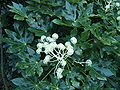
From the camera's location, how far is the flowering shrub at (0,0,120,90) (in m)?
1.40

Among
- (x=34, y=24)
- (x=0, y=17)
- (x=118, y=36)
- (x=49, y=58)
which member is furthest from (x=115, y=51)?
(x=0, y=17)

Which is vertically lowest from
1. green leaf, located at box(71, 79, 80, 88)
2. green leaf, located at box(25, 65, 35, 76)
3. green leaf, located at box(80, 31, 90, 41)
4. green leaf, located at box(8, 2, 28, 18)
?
green leaf, located at box(71, 79, 80, 88)

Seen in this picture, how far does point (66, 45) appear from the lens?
1.37m

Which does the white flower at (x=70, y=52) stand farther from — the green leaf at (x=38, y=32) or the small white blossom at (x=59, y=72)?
the green leaf at (x=38, y=32)

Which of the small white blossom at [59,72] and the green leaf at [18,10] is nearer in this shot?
the small white blossom at [59,72]

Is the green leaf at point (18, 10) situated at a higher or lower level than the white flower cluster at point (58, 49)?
higher

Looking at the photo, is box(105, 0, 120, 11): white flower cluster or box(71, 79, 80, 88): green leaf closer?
box(71, 79, 80, 88): green leaf

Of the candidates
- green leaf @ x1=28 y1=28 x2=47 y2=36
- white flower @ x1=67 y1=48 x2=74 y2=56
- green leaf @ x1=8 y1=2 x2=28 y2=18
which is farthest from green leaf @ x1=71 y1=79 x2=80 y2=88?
green leaf @ x1=8 y1=2 x2=28 y2=18

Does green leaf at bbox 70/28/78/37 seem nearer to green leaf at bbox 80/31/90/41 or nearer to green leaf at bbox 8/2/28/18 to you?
green leaf at bbox 80/31/90/41

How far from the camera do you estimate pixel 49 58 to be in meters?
1.37

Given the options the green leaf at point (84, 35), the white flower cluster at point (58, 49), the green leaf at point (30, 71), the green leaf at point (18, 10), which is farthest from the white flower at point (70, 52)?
the green leaf at point (18, 10)

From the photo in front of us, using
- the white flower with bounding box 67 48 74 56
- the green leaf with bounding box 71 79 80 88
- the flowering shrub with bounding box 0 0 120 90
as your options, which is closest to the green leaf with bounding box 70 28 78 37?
the flowering shrub with bounding box 0 0 120 90

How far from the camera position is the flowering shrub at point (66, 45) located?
55.1 inches

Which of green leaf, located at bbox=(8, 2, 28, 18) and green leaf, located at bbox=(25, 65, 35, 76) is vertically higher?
green leaf, located at bbox=(8, 2, 28, 18)
